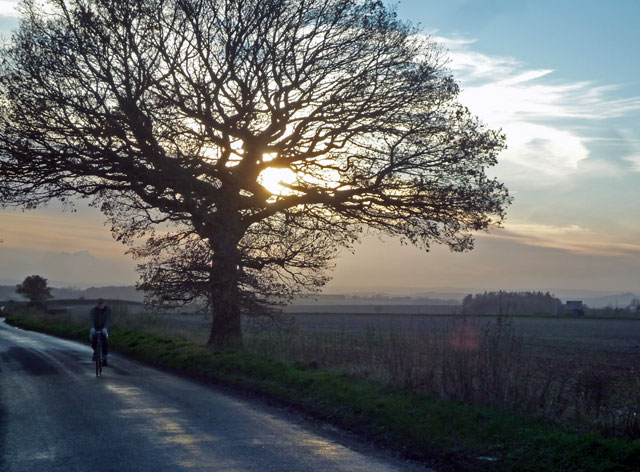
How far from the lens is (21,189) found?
22.4 metres

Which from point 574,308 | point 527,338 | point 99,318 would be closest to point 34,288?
point 574,308

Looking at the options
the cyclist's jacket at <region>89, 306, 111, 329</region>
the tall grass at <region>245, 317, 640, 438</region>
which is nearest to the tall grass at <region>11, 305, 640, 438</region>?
the tall grass at <region>245, 317, 640, 438</region>

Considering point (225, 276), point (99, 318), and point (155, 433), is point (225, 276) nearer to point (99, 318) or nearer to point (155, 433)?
point (99, 318)

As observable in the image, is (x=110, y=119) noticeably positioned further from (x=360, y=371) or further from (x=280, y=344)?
(x=360, y=371)

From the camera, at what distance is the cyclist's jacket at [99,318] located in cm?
2059

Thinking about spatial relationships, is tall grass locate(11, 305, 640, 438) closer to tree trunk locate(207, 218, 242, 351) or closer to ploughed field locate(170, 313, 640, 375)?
ploughed field locate(170, 313, 640, 375)

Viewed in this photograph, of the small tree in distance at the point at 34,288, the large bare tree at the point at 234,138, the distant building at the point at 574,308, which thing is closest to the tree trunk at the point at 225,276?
the large bare tree at the point at 234,138

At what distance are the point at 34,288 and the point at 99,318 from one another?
81069 mm

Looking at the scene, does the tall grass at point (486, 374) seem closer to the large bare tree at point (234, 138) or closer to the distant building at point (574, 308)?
the large bare tree at point (234, 138)

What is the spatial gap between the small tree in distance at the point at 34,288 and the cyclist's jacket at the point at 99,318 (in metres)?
80.2

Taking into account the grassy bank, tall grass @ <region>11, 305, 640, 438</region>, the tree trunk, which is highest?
the tree trunk

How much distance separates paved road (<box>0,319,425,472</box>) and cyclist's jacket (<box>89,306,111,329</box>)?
368cm

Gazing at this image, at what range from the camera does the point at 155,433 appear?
1044cm

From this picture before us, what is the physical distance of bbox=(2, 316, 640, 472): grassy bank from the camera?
8.52m
